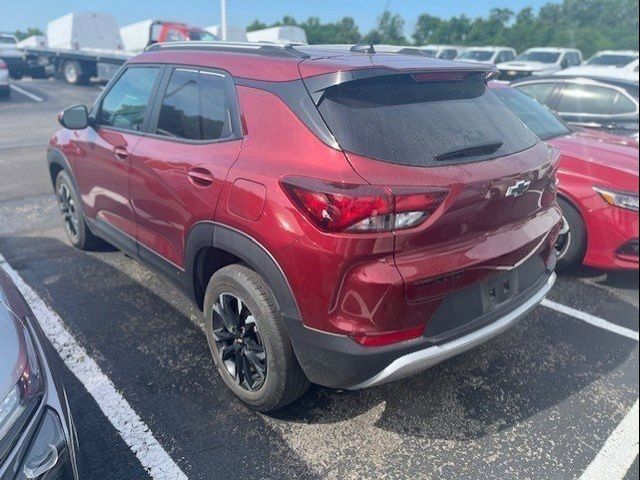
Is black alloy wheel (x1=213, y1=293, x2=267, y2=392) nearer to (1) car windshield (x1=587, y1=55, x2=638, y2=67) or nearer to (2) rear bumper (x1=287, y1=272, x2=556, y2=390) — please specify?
(2) rear bumper (x1=287, y1=272, x2=556, y2=390)

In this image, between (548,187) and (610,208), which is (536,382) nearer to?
(548,187)

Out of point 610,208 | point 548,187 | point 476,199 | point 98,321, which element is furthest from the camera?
point 610,208

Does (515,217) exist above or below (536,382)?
above

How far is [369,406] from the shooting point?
9.06 ft

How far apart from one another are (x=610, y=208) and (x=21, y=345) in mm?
4099

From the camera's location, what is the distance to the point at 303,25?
45.2 metres

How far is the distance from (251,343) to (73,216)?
273cm

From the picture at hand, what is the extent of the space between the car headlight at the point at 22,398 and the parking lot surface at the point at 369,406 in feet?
2.82

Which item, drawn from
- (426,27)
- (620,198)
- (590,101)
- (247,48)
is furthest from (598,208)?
(426,27)

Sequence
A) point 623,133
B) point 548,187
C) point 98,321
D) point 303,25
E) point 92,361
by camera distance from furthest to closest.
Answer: point 303,25 < point 623,133 < point 98,321 < point 92,361 < point 548,187

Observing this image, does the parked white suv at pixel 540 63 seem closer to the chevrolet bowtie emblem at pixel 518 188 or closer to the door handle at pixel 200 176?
the chevrolet bowtie emblem at pixel 518 188

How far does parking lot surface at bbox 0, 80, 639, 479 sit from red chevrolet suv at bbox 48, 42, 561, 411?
26 centimetres

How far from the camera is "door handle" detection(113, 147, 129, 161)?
3295 millimetres

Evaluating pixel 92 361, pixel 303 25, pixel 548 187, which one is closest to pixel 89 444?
pixel 92 361
